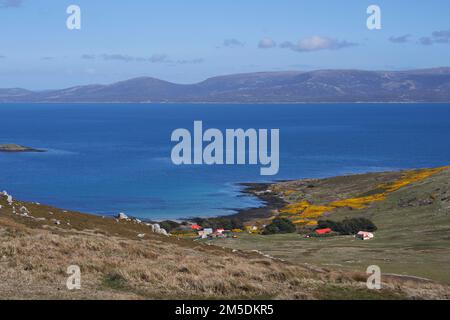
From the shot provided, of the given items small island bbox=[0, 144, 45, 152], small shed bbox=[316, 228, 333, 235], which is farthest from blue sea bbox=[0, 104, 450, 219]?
small shed bbox=[316, 228, 333, 235]

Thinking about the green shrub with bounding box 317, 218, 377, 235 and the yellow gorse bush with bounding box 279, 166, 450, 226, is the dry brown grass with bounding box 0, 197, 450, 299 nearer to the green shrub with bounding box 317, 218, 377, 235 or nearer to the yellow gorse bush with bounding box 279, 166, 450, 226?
the green shrub with bounding box 317, 218, 377, 235

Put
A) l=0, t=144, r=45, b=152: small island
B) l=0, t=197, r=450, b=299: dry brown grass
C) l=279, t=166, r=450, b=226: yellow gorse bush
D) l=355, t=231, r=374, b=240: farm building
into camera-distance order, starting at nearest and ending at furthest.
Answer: l=0, t=197, r=450, b=299: dry brown grass
l=355, t=231, r=374, b=240: farm building
l=279, t=166, r=450, b=226: yellow gorse bush
l=0, t=144, r=45, b=152: small island

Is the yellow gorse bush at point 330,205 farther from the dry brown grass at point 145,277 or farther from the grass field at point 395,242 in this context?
the dry brown grass at point 145,277

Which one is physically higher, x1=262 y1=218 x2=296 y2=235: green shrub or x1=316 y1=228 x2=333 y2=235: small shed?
x1=316 y1=228 x2=333 y2=235: small shed

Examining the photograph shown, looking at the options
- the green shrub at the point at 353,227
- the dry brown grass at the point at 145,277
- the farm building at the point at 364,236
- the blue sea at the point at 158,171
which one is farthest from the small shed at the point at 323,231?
the dry brown grass at the point at 145,277

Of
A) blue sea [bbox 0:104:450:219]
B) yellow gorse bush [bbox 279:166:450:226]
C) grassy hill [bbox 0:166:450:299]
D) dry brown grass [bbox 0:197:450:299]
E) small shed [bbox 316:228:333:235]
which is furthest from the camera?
blue sea [bbox 0:104:450:219]

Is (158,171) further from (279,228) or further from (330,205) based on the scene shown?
(279,228)

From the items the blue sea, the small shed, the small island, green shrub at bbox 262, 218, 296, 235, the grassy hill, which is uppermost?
the grassy hill

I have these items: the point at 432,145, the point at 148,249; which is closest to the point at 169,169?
the point at 432,145

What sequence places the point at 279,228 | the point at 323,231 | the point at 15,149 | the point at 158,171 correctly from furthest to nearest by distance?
the point at 15,149 < the point at 158,171 < the point at 279,228 < the point at 323,231

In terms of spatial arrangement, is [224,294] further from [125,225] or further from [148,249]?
[125,225]

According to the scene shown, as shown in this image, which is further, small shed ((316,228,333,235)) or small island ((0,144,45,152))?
small island ((0,144,45,152))

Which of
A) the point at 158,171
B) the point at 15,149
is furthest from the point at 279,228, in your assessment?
the point at 15,149
